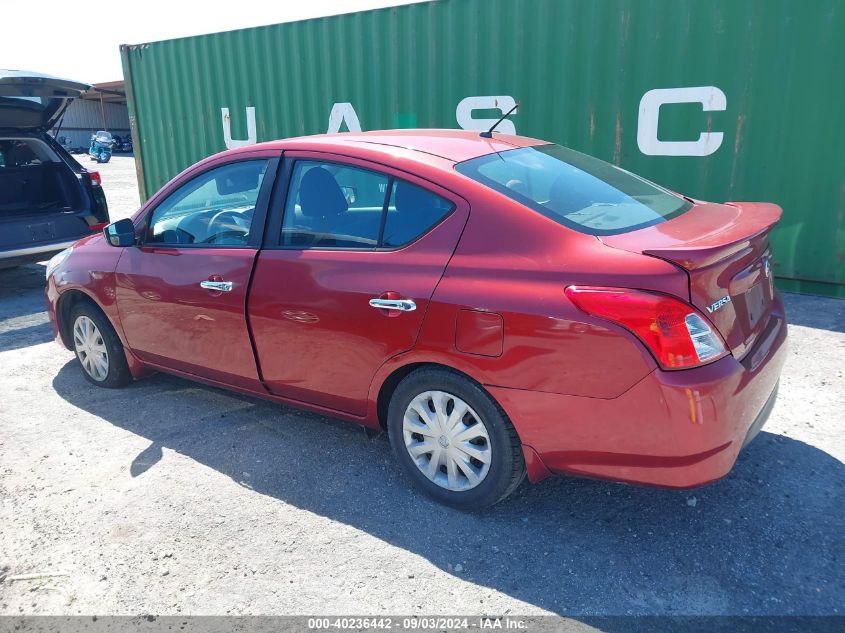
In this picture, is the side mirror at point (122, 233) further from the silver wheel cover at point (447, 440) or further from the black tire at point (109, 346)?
the silver wheel cover at point (447, 440)

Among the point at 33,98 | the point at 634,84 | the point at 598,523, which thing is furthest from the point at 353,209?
the point at 33,98

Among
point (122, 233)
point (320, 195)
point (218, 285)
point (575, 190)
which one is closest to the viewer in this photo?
point (575, 190)

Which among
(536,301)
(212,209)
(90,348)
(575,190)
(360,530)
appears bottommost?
(360,530)

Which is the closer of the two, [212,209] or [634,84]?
[212,209]

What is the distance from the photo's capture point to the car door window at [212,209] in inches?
133

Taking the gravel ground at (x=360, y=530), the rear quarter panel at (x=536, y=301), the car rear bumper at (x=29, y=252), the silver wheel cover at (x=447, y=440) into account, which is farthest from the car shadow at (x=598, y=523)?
the car rear bumper at (x=29, y=252)

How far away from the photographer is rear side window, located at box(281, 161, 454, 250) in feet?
9.13

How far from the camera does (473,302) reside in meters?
2.52

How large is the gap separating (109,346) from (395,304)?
7.86 ft

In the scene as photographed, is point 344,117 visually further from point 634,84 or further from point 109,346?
point 109,346

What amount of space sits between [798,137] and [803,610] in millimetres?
4723

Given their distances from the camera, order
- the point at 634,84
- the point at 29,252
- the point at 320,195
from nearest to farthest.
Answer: the point at 320,195 < the point at 634,84 < the point at 29,252

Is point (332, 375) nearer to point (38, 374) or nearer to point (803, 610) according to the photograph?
point (803, 610)

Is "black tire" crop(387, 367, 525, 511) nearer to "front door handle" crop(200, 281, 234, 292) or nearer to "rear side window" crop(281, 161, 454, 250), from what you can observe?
"rear side window" crop(281, 161, 454, 250)
